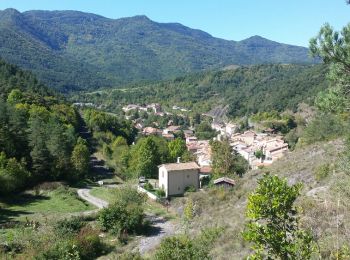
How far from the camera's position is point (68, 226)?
75.9 ft

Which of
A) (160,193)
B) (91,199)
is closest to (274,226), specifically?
(160,193)

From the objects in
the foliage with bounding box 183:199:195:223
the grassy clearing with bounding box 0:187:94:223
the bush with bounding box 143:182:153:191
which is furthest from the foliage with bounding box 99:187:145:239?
the bush with bounding box 143:182:153:191

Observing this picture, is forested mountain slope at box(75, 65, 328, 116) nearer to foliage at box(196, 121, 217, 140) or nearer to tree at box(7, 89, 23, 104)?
foliage at box(196, 121, 217, 140)

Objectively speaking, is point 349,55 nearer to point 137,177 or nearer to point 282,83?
point 137,177

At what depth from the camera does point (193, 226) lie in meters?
22.2

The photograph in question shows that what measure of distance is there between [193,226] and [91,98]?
456ft

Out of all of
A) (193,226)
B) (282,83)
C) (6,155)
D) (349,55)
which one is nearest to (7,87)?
(6,155)

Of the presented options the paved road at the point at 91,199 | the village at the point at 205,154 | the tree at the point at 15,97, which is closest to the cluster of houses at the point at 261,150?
the village at the point at 205,154

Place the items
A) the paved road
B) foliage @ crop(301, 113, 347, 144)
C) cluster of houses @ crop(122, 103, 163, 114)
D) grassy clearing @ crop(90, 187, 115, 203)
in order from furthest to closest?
cluster of houses @ crop(122, 103, 163, 114)
grassy clearing @ crop(90, 187, 115, 203)
foliage @ crop(301, 113, 347, 144)
the paved road

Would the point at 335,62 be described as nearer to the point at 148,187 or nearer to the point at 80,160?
the point at 148,187

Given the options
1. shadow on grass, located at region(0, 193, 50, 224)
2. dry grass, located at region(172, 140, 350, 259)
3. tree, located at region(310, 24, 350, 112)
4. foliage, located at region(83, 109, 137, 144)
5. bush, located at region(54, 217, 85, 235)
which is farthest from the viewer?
foliage, located at region(83, 109, 137, 144)

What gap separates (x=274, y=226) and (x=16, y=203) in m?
33.0

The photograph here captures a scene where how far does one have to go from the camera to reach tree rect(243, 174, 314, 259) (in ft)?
14.8

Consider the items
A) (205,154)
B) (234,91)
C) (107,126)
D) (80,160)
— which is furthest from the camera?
(234,91)
